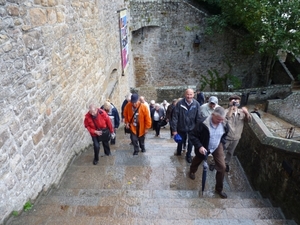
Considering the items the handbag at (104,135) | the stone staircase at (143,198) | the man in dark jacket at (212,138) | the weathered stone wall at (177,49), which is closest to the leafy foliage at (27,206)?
the stone staircase at (143,198)

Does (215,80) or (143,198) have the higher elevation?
(143,198)

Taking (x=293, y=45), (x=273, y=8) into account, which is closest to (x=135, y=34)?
(x=273, y=8)

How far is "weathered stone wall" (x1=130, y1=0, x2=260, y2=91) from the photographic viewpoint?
13.0m

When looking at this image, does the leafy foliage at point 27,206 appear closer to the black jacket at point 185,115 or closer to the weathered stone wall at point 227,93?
the black jacket at point 185,115

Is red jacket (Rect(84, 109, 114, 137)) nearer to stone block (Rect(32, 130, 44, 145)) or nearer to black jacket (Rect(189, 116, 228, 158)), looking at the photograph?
stone block (Rect(32, 130, 44, 145))

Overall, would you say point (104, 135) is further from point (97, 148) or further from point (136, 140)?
point (136, 140)

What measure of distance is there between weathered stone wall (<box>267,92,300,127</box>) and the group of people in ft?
29.4

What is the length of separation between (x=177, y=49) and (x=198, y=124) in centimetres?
1092

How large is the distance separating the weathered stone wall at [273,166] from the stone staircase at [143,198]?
0.16 meters

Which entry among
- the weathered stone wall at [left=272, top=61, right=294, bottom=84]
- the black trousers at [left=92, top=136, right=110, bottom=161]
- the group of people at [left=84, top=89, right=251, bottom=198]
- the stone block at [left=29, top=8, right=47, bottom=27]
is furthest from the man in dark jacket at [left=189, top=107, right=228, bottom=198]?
the weathered stone wall at [left=272, top=61, right=294, bottom=84]

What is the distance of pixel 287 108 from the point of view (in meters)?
12.9

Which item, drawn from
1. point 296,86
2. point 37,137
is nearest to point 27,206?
point 37,137

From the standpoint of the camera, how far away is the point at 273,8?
10133mm

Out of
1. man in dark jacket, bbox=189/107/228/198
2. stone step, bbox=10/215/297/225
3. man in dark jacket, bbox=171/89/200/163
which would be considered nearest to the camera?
stone step, bbox=10/215/297/225
